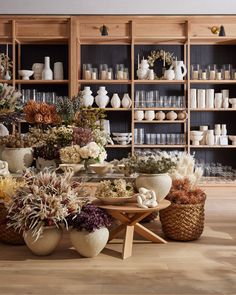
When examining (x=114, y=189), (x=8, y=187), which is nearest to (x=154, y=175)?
(x=114, y=189)

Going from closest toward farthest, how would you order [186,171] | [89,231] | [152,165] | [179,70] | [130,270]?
[130,270] → [89,231] → [152,165] → [186,171] → [179,70]

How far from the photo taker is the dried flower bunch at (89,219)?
360cm

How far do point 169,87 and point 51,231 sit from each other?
4.22 metres

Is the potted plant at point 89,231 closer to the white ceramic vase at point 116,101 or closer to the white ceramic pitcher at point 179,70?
the white ceramic vase at point 116,101

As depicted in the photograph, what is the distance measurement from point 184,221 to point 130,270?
0.91 meters

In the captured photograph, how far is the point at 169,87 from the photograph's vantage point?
7.40 meters

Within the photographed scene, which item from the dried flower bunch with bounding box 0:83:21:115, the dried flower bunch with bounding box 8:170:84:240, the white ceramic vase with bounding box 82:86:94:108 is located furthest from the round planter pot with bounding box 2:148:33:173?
the white ceramic vase with bounding box 82:86:94:108

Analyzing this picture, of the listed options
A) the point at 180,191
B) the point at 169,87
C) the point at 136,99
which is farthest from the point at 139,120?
the point at 180,191

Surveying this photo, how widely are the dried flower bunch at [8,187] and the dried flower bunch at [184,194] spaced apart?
4.29ft

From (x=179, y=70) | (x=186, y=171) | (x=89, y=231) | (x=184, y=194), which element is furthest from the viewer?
(x=179, y=70)

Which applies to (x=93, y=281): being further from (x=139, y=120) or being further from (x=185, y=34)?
(x=185, y=34)

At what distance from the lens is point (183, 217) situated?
13.6ft

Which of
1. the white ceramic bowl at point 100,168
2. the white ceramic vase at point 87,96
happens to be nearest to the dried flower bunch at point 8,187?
the white ceramic bowl at point 100,168

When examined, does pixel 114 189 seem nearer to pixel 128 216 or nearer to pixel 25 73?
pixel 128 216
